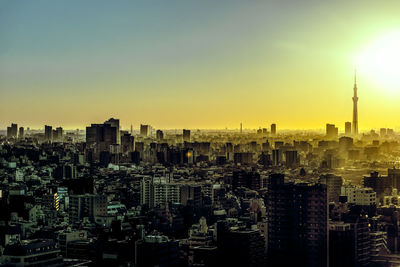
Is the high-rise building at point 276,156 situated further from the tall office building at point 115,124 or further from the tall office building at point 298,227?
the tall office building at point 298,227

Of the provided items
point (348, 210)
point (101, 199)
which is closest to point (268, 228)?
point (348, 210)

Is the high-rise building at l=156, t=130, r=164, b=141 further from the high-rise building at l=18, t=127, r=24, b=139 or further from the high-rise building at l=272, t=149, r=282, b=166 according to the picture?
the high-rise building at l=18, t=127, r=24, b=139

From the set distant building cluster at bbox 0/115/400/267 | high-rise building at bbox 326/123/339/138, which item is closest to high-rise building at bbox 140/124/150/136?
distant building cluster at bbox 0/115/400/267

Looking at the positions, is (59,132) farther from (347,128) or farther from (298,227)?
(298,227)

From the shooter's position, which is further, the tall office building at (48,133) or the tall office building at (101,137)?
the tall office building at (101,137)

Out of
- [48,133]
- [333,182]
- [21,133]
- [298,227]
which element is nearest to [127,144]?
[48,133]

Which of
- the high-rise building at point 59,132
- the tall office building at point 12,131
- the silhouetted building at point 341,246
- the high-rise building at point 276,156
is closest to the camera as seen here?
the silhouetted building at point 341,246

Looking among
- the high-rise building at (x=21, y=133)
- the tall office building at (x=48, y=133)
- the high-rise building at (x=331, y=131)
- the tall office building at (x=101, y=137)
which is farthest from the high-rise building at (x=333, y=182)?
the tall office building at (x=101, y=137)
